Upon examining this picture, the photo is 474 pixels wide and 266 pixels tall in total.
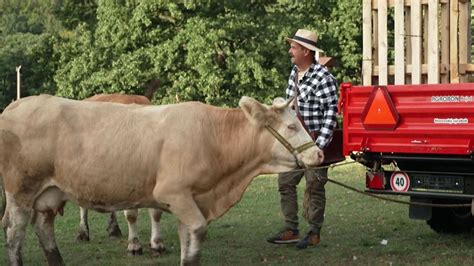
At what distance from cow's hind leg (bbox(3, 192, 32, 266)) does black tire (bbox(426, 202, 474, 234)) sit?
4.30 metres

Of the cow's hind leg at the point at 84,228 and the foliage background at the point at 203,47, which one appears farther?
the foliage background at the point at 203,47

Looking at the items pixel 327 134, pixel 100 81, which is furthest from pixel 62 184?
pixel 100 81

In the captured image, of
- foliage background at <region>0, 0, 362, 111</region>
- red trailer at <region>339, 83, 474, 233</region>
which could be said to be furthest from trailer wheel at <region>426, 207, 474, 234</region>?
foliage background at <region>0, 0, 362, 111</region>

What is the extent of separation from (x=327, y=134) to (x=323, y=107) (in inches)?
15.2

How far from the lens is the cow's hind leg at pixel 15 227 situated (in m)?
7.92

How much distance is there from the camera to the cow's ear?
301 inches

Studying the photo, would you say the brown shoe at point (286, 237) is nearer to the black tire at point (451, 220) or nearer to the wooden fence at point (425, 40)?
the black tire at point (451, 220)

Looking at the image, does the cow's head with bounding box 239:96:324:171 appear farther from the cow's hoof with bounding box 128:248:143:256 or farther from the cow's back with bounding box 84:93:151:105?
the cow's back with bounding box 84:93:151:105

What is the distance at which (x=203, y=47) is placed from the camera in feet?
125

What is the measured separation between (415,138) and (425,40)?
1754mm

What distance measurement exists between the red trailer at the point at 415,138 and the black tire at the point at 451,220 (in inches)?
20.4

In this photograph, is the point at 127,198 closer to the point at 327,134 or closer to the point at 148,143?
the point at 148,143

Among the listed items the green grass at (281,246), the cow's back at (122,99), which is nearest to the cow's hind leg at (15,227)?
the green grass at (281,246)

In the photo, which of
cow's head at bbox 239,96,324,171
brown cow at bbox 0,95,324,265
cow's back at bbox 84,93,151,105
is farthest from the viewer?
cow's back at bbox 84,93,151,105
